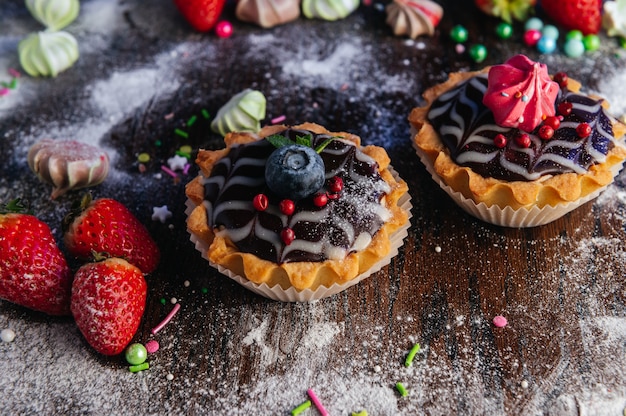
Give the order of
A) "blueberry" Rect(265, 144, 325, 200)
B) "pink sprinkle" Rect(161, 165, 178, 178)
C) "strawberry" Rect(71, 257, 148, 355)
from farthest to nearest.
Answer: "pink sprinkle" Rect(161, 165, 178, 178) < "strawberry" Rect(71, 257, 148, 355) < "blueberry" Rect(265, 144, 325, 200)

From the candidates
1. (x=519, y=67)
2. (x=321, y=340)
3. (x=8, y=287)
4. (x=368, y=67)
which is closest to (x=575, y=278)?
(x=519, y=67)

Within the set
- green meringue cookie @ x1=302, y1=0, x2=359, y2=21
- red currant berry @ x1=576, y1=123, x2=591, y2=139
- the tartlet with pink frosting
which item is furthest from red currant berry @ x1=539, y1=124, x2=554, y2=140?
green meringue cookie @ x1=302, y1=0, x2=359, y2=21

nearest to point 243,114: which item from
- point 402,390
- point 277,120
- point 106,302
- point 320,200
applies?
point 277,120

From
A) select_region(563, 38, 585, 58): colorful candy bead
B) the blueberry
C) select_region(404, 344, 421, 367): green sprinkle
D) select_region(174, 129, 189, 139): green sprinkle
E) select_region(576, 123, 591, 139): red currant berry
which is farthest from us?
select_region(563, 38, 585, 58): colorful candy bead

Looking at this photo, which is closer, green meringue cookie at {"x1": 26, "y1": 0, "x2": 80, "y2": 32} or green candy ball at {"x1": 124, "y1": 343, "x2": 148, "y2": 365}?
green candy ball at {"x1": 124, "y1": 343, "x2": 148, "y2": 365}

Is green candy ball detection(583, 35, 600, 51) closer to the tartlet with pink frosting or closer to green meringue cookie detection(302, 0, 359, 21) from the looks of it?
the tartlet with pink frosting

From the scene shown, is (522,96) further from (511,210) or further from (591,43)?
(591,43)

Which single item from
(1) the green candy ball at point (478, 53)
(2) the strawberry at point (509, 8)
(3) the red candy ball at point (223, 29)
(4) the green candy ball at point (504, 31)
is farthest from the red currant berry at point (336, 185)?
(2) the strawberry at point (509, 8)
